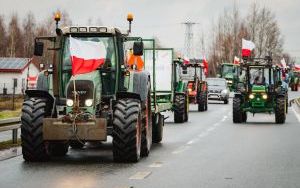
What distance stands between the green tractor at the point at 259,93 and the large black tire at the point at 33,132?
17.4m

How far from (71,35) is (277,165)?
14.8 ft

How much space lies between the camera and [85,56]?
49.7 ft

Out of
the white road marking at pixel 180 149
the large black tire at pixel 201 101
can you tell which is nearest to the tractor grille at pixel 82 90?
the white road marking at pixel 180 149

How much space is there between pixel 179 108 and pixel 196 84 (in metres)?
13.7

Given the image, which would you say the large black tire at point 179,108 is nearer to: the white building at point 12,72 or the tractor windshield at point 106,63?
the tractor windshield at point 106,63

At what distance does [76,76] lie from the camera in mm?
15203

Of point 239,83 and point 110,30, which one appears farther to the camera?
point 239,83

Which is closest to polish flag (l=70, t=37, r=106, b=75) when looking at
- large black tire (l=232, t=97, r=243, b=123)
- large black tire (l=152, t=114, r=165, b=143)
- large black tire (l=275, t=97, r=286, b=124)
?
large black tire (l=152, t=114, r=165, b=143)

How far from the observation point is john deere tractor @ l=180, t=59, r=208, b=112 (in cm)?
4338

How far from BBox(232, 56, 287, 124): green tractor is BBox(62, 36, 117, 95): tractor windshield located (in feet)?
51.9

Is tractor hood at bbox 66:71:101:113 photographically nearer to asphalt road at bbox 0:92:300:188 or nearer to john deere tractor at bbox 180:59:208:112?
asphalt road at bbox 0:92:300:188

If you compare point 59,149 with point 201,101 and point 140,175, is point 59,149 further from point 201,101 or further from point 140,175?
point 201,101

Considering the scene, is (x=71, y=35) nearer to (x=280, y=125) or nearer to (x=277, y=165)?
(x=277, y=165)

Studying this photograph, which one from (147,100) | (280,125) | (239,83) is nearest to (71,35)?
(147,100)
